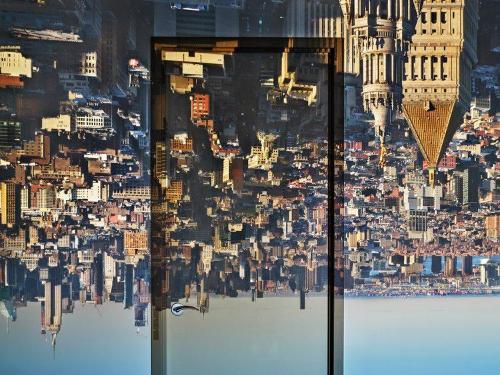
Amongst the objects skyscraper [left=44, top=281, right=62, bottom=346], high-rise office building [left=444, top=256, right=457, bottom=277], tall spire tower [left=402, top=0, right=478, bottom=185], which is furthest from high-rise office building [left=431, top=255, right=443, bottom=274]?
skyscraper [left=44, top=281, right=62, bottom=346]

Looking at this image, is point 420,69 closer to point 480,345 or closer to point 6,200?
point 480,345

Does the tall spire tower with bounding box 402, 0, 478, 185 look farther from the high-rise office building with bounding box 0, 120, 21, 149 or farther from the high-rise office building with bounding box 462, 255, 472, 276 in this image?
the high-rise office building with bounding box 0, 120, 21, 149

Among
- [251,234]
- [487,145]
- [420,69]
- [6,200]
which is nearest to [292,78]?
[420,69]

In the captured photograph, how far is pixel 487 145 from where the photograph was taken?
110 inches

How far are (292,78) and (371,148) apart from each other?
1.75 feet

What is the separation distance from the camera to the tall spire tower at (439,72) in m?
2.74

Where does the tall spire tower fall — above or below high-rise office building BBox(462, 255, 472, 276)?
above

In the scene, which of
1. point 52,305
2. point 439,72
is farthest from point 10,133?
point 439,72

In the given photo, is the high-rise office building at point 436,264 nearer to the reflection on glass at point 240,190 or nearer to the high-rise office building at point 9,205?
the reflection on glass at point 240,190

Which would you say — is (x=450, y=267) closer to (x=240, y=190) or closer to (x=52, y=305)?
(x=240, y=190)

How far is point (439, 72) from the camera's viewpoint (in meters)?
2.74

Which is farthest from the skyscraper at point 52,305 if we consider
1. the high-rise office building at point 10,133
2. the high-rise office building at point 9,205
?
the high-rise office building at point 10,133

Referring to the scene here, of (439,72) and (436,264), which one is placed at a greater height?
(439,72)

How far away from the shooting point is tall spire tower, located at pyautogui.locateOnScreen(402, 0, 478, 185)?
274 cm
